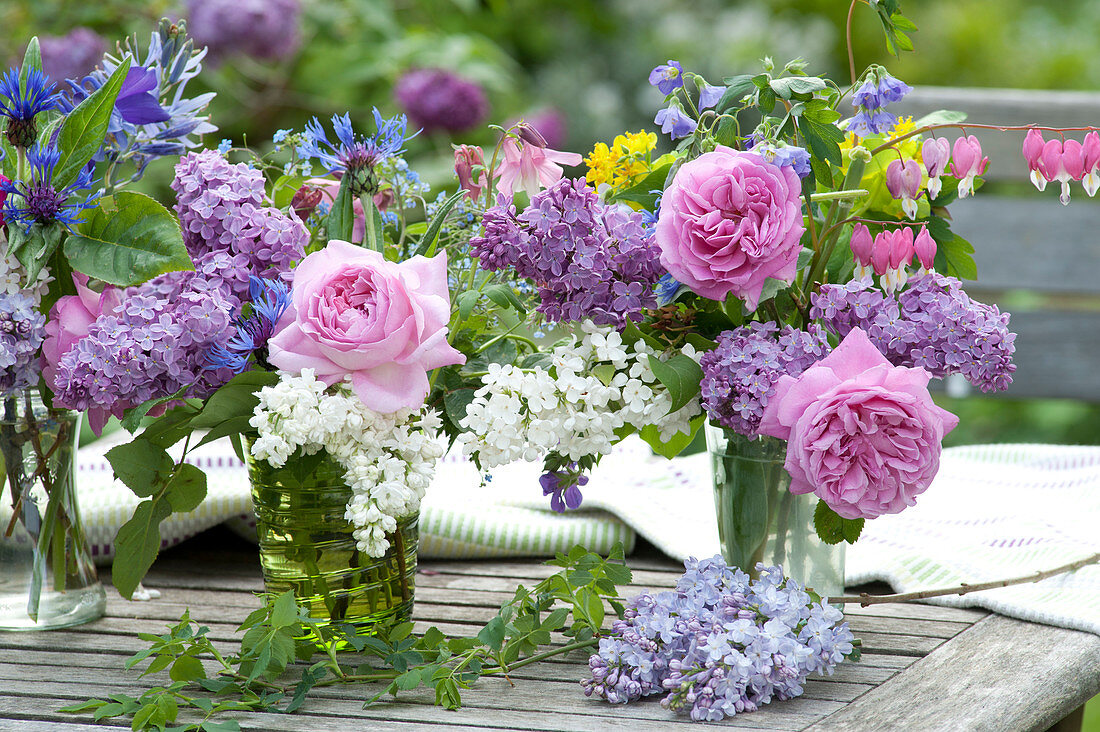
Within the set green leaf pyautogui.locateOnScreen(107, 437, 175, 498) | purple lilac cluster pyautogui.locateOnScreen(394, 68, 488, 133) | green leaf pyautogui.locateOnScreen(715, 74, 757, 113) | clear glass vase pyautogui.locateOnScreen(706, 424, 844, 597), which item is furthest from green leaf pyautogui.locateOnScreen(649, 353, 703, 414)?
purple lilac cluster pyautogui.locateOnScreen(394, 68, 488, 133)

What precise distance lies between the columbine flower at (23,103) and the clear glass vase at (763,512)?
63cm

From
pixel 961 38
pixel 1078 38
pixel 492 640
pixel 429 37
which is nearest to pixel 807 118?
pixel 492 640

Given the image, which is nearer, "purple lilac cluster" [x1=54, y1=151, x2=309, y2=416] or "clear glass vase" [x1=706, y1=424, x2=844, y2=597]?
"purple lilac cluster" [x1=54, y1=151, x2=309, y2=416]

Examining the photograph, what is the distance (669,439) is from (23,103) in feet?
1.99

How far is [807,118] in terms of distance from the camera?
2.89 feet

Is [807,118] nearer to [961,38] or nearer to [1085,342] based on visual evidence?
[1085,342]

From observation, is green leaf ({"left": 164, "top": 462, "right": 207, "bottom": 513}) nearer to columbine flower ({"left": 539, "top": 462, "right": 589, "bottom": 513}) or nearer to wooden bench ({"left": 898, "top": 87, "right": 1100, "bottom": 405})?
columbine flower ({"left": 539, "top": 462, "right": 589, "bottom": 513})

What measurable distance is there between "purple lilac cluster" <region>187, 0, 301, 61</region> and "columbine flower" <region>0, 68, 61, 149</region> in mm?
1864

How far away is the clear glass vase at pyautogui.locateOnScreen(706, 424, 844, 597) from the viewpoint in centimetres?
100

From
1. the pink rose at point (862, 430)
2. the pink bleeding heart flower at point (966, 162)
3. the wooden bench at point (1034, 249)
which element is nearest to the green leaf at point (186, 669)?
the pink rose at point (862, 430)

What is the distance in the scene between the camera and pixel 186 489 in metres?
0.95

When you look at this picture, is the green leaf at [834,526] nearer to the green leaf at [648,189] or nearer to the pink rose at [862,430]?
the pink rose at [862,430]

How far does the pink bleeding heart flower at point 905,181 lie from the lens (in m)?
0.88

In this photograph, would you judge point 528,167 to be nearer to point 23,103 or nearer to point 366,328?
point 366,328
